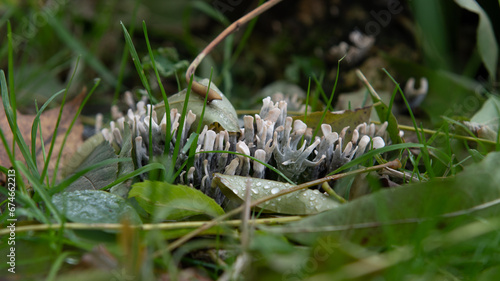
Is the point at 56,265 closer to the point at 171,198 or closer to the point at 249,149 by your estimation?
the point at 171,198

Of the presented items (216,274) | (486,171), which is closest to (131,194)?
(216,274)

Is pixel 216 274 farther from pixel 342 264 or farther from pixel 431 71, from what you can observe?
pixel 431 71

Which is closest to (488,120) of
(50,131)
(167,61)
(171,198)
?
(171,198)

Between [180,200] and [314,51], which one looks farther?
[314,51]

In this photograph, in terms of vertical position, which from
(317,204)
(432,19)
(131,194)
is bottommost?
(317,204)

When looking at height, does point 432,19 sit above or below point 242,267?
above

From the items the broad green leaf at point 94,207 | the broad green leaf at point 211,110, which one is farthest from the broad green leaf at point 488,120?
the broad green leaf at point 94,207
